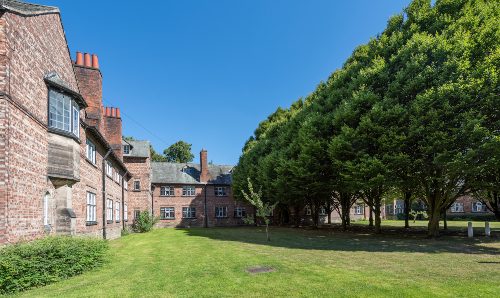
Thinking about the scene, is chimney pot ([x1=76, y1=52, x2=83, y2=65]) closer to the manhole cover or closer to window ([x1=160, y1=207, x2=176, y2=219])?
the manhole cover

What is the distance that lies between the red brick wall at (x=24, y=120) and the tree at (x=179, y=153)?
6814 cm

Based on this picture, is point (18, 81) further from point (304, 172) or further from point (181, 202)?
point (181, 202)

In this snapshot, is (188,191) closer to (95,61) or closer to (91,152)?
(95,61)

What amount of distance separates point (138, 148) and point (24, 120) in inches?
1288

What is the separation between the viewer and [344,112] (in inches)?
843

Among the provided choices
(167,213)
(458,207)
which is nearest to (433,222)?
(167,213)

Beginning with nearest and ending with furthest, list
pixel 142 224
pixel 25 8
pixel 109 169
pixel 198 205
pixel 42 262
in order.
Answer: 1. pixel 42 262
2. pixel 25 8
3. pixel 109 169
4. pixel 142 224
5. pixel 198 205

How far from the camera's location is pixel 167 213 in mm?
48438

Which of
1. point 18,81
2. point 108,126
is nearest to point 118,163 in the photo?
point 108,126

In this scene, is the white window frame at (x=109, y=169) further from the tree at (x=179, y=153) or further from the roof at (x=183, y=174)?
the tree at (x=179, y=153)

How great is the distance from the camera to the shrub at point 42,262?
8906 millimetres

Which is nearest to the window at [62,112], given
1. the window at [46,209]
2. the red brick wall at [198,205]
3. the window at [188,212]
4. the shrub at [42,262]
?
the window at [46,209]

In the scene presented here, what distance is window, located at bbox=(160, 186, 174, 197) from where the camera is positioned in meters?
48.7

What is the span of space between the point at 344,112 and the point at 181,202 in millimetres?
34103
